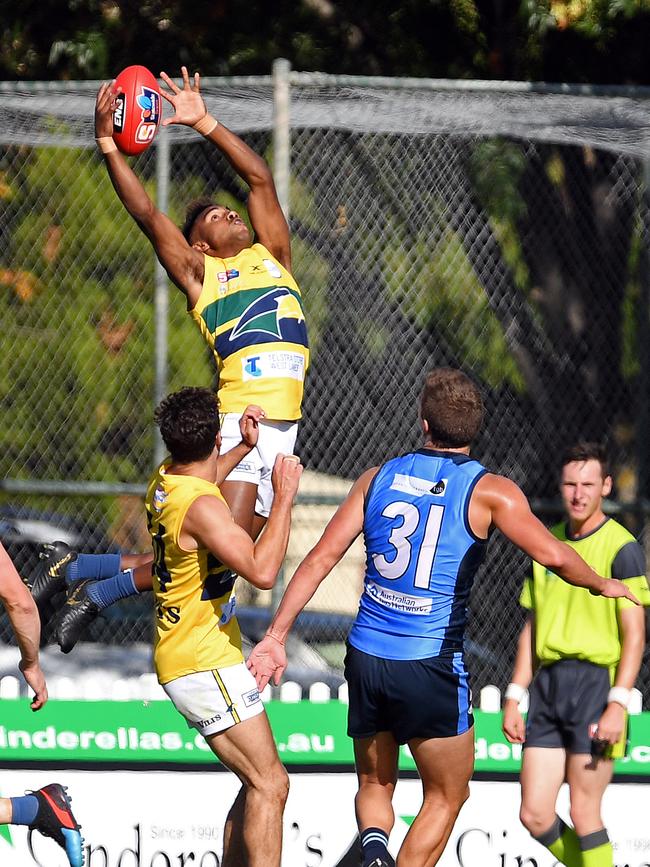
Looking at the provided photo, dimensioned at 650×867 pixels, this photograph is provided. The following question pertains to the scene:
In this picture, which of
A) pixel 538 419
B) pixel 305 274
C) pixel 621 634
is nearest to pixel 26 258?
pixel 305 274

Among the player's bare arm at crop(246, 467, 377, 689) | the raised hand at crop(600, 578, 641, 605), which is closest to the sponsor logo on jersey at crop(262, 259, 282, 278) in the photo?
the player's bare arm at crop(246, 467, 377, 689)

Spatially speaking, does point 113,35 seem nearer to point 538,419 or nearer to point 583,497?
point 538,419

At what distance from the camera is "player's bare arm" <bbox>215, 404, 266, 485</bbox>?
225 inches

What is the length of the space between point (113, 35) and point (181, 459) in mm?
6097

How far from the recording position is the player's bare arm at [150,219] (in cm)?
620

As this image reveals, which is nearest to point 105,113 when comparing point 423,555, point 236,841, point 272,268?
point 272,268

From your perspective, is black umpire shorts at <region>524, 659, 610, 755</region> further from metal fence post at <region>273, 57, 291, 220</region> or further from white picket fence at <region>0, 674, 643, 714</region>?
metal fence post at <region>273, 57, 291, 220</region>

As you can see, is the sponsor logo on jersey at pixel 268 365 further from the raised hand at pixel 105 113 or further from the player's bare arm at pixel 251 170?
the raised hand at pixel 105 113

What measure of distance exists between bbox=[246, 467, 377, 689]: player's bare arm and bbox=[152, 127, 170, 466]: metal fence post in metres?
2.57

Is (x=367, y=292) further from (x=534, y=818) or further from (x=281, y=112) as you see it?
(x=534, y=818)

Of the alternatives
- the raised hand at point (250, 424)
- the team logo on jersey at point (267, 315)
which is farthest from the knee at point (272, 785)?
→ the team logo on jersey at point (267, 315)

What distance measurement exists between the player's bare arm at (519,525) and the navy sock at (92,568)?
6.82 feet

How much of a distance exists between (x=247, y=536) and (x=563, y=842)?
2185 millimetres

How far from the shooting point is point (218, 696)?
5.64 m
